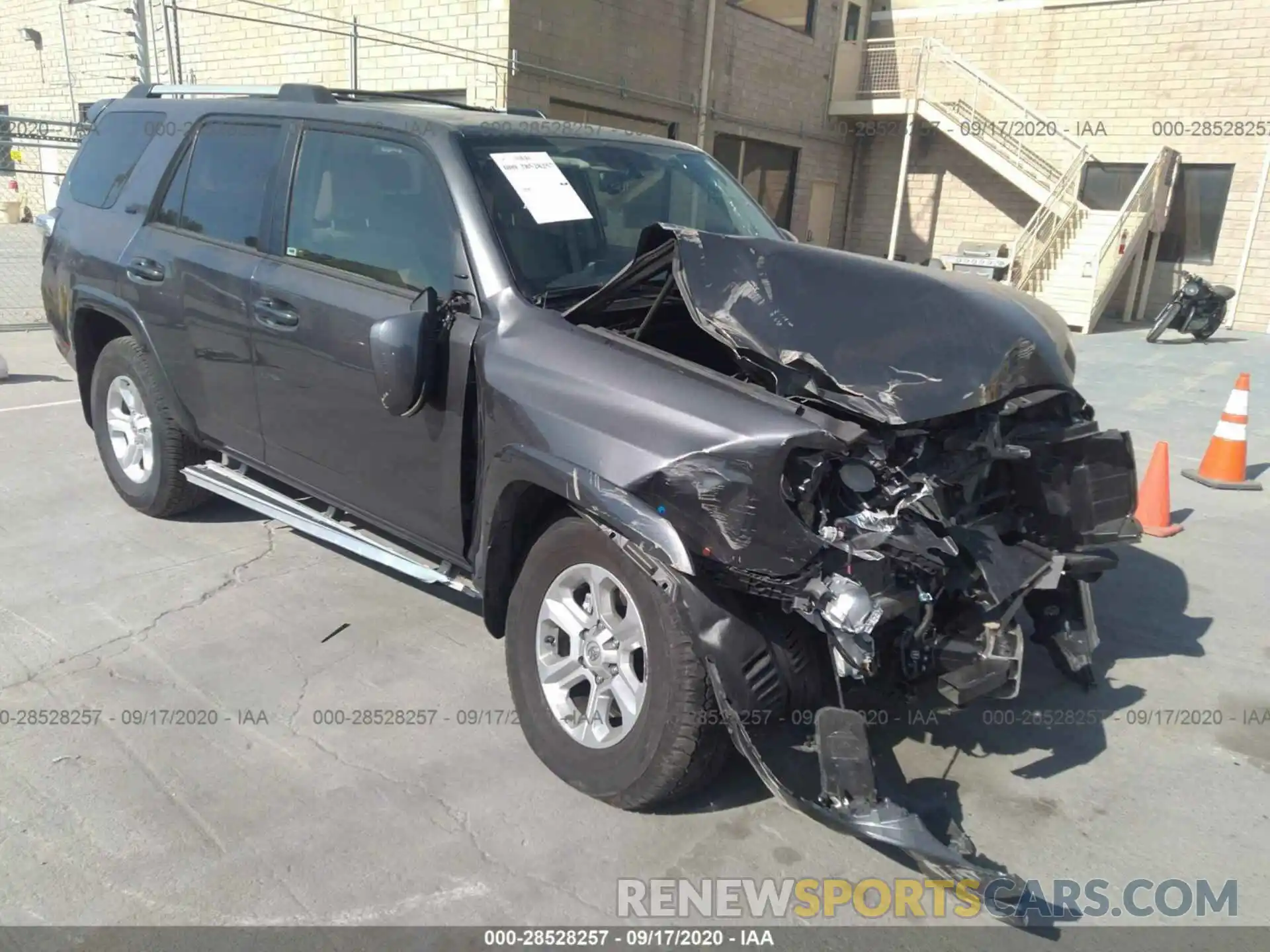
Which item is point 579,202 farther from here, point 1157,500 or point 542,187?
point 1157,500

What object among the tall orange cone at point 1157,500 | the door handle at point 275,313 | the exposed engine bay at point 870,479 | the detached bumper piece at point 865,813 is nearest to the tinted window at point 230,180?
the door handle at point 275,313

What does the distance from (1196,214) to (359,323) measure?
60.3 feet

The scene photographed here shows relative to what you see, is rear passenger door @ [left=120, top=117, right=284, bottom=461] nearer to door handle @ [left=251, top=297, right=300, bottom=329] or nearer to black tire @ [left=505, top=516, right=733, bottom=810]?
door handle @ [left=251, top=297, right=300, bottom=329]

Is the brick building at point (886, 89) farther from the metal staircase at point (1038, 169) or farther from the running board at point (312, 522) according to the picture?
the running board at point (312, 522)

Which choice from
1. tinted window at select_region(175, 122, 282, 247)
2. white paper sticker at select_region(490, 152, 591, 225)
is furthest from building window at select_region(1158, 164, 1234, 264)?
tinted window at select_region(175, 122, 282, 247)

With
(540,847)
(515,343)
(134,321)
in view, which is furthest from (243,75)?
(540,847)

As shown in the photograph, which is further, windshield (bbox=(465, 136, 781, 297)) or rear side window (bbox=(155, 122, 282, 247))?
rear side window (bbox=(155, 122, 282, 247))

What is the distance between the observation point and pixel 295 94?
4.30 metres

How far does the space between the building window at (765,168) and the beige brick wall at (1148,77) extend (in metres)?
3.85

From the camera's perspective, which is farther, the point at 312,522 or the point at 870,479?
the point at 312,522

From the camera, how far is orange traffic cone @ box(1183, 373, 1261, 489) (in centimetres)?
658


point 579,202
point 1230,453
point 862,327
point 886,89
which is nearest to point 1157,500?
point 1230,453

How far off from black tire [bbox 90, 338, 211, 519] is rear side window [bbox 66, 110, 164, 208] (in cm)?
82
